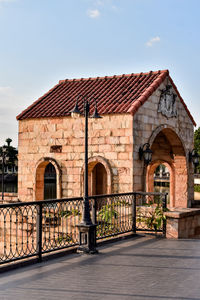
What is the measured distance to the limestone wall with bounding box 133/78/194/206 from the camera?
15930mm

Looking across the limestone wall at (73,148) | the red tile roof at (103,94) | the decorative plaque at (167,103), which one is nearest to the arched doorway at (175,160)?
the decorative plaque at (167,103)

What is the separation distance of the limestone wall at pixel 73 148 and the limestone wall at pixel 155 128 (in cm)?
35

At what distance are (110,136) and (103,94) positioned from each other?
2.46 meters

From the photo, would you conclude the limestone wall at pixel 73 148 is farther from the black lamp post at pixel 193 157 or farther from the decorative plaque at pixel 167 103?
the black lamp post at pixel 193 157

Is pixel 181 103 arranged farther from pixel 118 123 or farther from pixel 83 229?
pixel 83 229

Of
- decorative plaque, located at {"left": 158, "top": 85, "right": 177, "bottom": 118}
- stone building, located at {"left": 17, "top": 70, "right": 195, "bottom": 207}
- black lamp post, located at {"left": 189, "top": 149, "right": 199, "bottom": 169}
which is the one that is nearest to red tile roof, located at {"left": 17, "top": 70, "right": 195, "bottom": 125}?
stone building, located at {"left": 17, "top": 70, "right": 195, "bottom": 207}

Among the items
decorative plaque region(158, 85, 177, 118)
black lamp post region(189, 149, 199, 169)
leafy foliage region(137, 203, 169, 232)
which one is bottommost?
leafy foliage region(137, 203, 169, 232)

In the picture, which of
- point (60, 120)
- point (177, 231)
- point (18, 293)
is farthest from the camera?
point (60, 120)

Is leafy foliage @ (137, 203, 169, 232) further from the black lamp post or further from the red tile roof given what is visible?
the black lamp post

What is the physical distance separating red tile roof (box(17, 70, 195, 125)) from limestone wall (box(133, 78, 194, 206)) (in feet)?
1.22

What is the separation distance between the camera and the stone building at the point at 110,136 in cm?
1599

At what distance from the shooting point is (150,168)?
2267 cm

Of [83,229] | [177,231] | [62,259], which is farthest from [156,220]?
[62,259]

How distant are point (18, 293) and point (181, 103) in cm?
1470
